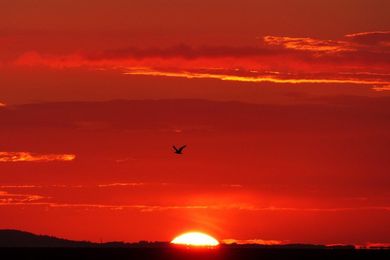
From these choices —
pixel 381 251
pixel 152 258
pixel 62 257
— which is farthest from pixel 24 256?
pixel 381 251

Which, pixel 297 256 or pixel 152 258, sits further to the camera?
pixel 297 256

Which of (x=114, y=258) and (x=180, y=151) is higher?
(x=180, y=151)

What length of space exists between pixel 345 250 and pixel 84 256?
132ft

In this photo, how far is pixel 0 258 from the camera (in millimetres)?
135875

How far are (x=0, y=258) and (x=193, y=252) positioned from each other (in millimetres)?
25669

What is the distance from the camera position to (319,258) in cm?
14138

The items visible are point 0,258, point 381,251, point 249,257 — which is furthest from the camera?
point 381,251

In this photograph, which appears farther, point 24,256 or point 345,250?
point 345,250

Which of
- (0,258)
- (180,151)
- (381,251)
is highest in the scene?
(180,151)

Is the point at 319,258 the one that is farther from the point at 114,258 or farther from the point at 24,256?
the point at 24,256

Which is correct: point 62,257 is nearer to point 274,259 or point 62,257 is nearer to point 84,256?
point 84,256

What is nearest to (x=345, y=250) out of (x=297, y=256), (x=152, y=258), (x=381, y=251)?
(x=381, y=251)

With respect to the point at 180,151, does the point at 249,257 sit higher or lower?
lower

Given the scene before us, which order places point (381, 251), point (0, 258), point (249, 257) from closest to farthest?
1. point (0, 258)
2. point (249, 257)
3. point (381, 251)
